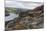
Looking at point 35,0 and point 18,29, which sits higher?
point 35,0

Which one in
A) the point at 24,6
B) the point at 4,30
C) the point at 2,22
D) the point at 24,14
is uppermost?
the point at 24,6

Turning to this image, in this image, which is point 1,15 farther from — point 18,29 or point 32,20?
point 32,20

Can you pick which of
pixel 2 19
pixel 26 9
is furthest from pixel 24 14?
pixel 2 19

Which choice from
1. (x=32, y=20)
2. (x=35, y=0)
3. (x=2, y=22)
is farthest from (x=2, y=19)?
(x=35, y=0)

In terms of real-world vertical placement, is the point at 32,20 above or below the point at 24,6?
below

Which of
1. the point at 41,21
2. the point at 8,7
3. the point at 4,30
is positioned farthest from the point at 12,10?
the point at 41,21

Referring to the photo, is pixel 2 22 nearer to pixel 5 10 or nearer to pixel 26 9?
pixel 5 10

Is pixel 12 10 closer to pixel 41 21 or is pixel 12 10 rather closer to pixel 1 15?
pixel 1 15
